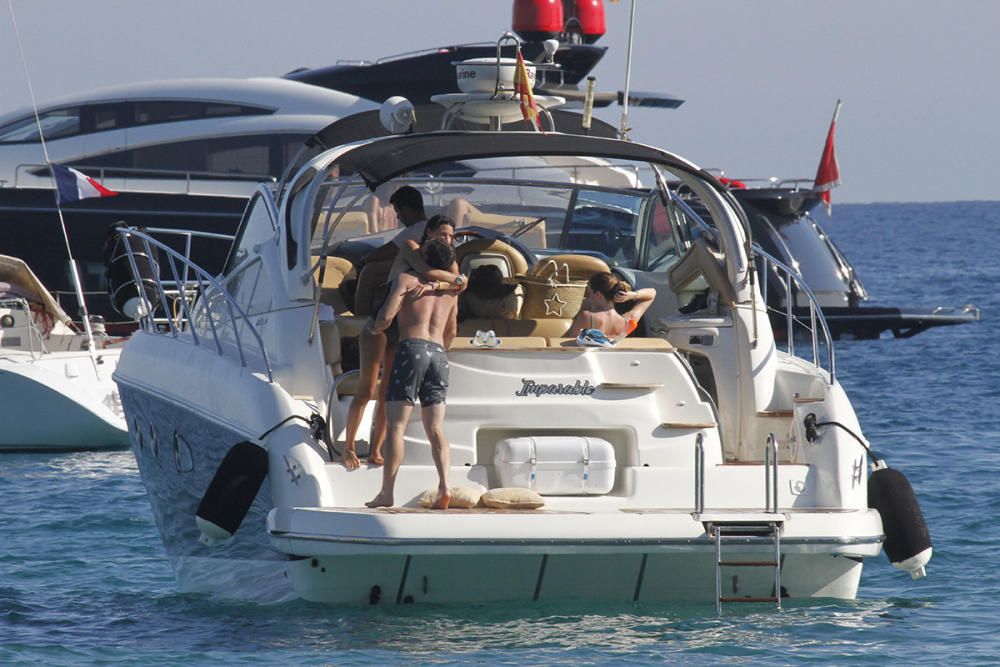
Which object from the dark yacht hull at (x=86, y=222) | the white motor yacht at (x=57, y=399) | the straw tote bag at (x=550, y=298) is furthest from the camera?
the dark yacht hull at (x=86, y=222)

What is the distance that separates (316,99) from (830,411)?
2031 cm

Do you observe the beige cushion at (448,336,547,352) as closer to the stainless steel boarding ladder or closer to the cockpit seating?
the cockpit seating

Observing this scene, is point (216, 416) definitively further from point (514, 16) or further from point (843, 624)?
point (514, 16)

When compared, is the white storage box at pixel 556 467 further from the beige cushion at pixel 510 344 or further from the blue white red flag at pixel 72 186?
the blue white red flag at pixel 72 186

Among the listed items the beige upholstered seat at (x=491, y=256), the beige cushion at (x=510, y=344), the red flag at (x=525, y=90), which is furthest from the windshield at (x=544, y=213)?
the beige cushion at (x=510, y=344)

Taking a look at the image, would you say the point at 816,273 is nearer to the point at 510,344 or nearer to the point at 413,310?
the point at 510,344

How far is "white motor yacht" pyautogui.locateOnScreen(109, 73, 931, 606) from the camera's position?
7.48 metres

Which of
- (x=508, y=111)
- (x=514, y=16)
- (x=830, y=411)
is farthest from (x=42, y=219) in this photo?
(x=830, y=411)

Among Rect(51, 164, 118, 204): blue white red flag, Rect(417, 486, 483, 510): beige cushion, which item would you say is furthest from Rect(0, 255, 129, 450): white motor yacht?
Rect(417, 486, 483, 510): beige cushion

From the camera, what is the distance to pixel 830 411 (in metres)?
8.27

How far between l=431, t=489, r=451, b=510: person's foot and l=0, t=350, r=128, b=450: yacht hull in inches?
381

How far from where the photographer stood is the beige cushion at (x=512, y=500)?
7.66 m

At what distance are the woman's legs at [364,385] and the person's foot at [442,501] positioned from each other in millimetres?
428

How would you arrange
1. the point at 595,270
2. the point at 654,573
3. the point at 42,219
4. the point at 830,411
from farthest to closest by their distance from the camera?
the point at 42,219
the point at 595,270
the point at 830,411
the point at 654,573
